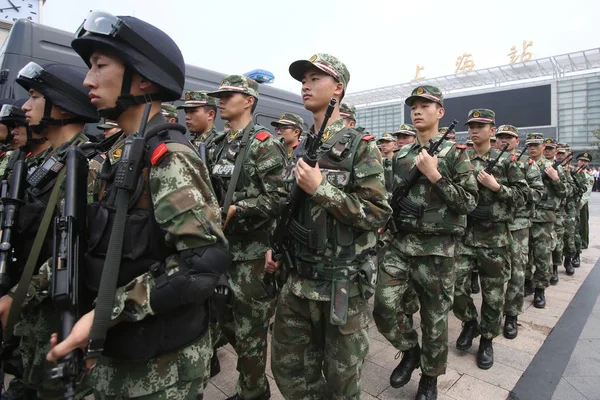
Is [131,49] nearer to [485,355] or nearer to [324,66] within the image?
[324,66]

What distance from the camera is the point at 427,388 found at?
297cm

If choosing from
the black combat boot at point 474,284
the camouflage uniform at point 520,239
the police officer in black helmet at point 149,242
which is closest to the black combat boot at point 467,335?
the camouflage uniform at point 520,239

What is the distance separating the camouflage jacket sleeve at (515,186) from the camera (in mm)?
3975

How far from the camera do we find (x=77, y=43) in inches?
60.8

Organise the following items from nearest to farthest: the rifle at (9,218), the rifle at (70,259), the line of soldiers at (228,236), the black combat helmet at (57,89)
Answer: the rifle at (70,259)
the line of soldiers at (228,236)
the rifle at (9,218)
the black combat helmet at (57,89)

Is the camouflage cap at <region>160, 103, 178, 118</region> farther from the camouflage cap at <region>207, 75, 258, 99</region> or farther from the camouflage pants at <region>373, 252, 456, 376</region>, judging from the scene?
the camouflage pants at <region>373, 252, 456, 376</region>

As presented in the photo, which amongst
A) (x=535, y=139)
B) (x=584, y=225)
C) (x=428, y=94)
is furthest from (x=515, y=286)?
(x=584, y=225)

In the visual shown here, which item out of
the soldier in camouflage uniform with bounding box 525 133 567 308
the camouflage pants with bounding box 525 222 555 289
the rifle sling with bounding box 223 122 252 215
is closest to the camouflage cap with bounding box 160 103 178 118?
the rifle sling with bounding box 223 122 252 215

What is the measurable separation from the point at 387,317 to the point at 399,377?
559 mm

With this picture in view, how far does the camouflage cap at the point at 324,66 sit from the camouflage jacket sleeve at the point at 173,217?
1.24 meters

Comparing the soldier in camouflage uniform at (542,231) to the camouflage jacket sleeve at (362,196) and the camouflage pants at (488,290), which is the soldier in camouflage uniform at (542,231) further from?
the camouflage jacket sleeve at (362,196)

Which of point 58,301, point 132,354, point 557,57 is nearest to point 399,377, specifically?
point 132,354

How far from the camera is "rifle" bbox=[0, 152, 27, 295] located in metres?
2.02

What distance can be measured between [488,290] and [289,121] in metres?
4.01
